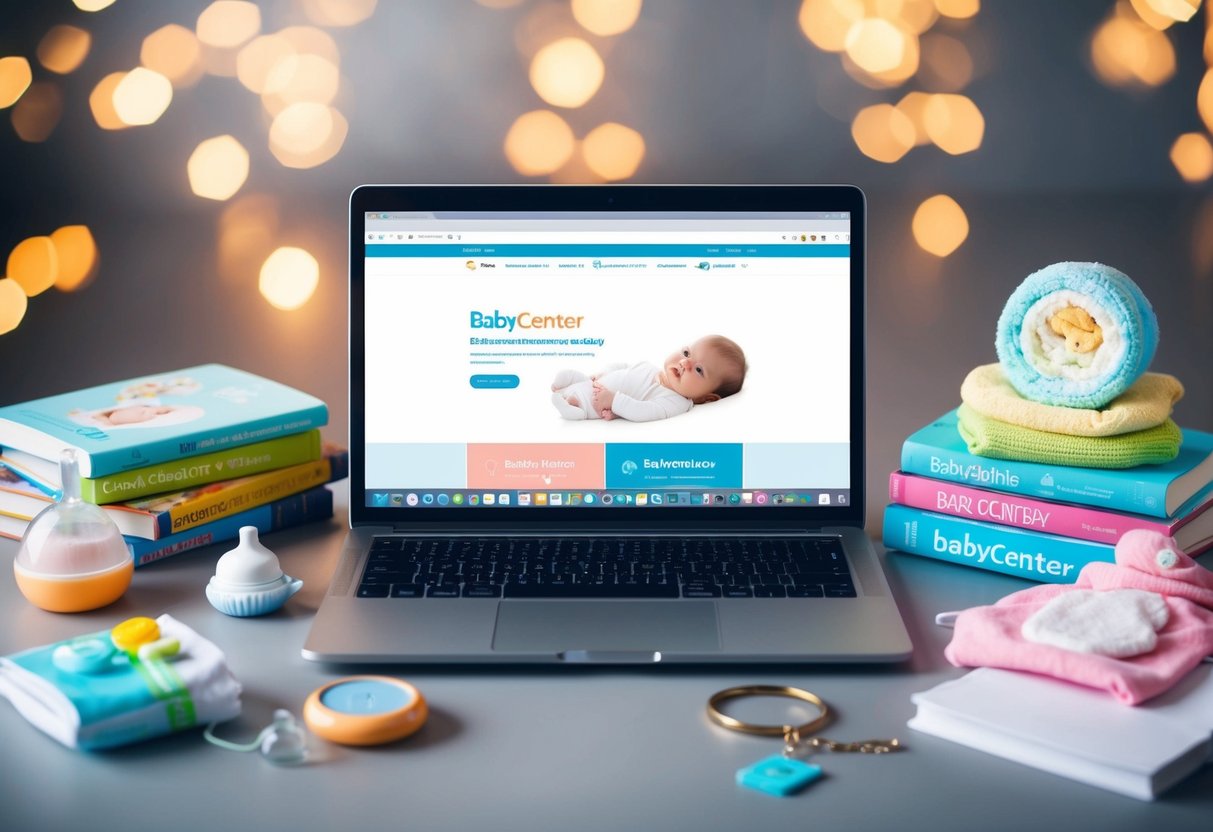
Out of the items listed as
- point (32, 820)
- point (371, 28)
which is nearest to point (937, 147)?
point (371, 28)

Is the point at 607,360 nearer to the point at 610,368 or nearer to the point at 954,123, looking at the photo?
the point at 610,368

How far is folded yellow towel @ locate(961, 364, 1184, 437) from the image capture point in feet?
3.20

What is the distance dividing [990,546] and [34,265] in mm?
1336

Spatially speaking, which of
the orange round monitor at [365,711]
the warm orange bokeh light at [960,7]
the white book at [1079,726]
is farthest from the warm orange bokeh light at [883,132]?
the orange round monitor at [365,711]

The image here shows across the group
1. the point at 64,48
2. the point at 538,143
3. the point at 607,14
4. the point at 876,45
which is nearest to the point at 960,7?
the point at 876,45

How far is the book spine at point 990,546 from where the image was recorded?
38.5 inches

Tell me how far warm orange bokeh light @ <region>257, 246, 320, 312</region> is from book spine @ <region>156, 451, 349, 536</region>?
0.66 meters

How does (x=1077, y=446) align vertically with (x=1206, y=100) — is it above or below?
below

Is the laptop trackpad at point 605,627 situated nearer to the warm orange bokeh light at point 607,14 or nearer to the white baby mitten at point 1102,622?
the white baby mitten at point 1102,622

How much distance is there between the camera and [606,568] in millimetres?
951

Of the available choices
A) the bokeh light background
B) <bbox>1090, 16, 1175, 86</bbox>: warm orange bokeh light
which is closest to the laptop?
the bokeh light background

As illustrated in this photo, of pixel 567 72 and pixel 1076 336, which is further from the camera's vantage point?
pixel 567 72

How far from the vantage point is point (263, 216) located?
1848 mm

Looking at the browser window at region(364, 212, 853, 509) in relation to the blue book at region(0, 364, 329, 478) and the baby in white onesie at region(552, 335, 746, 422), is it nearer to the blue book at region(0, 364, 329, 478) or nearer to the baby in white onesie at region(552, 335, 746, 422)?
the baby in white onesie at region(552, 335, 746, 422)
